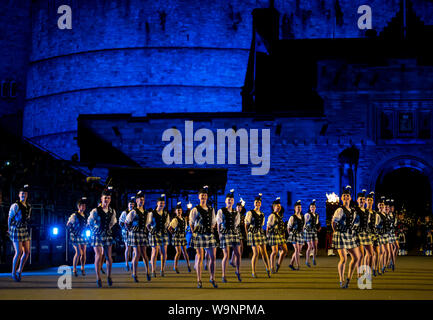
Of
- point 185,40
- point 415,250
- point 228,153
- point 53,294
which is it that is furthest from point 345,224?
point 185,40

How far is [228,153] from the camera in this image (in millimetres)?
34469

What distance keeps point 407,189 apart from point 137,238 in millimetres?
23745

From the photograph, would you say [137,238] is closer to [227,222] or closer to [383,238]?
[227,222]

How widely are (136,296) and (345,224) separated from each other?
4.23 meters

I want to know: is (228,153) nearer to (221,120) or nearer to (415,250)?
(221,120)

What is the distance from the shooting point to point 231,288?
13297 millimetres

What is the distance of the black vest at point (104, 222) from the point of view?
43.7ft

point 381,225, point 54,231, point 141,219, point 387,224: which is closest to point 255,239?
point 141,219

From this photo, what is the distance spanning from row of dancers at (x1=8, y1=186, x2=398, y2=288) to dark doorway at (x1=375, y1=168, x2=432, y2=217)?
619 inches

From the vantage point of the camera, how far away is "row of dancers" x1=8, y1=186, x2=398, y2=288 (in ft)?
43.9

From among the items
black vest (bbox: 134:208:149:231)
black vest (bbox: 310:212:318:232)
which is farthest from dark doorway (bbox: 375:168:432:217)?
black vest (bbox: 134:208:149:231)

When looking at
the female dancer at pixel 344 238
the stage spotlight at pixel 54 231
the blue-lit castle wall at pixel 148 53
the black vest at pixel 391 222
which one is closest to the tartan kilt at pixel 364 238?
the female dancer at pixel 344 238

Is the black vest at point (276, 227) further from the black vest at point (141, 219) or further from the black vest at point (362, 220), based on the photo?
the black vest at point (362, 220)
